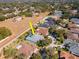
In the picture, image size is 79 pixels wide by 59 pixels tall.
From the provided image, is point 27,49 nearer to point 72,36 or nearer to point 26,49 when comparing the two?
point 26,49

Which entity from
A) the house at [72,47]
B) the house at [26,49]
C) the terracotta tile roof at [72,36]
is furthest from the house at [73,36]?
the house at [26,49]

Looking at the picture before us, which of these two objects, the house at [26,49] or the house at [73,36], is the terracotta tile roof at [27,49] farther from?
the house at [73,36]

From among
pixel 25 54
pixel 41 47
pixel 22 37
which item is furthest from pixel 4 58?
pixel 22 37

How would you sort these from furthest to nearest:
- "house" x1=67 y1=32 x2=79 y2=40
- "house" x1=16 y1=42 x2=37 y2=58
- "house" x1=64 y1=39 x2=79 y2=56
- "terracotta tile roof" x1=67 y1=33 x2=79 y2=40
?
"terracotta tile roof" x1=67 y1=33 x2=79 y2=40
"house" x1=67 y1=32 x2=79 y2=40
"house" x1=64 y1=39 x2=79 y2=56
"house" x1=16 y1=42 x2=37 y2=58

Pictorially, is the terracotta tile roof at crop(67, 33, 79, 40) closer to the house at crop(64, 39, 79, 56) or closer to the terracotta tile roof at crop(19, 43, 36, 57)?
the house at crop(64, 39, 79, 56)

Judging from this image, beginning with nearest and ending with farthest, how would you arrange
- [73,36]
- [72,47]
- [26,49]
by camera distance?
[26,49], [72,47], [73,36]

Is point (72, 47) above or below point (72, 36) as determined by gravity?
above

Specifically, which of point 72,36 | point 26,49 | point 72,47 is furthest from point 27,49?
point 72,36

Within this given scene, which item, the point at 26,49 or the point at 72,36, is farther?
Answer: the point at 72,36

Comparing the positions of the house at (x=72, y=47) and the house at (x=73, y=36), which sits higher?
the house at (x=72, y=47)

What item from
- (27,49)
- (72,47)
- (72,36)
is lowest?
(72,36)

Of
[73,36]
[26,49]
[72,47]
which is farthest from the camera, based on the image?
[73,36]

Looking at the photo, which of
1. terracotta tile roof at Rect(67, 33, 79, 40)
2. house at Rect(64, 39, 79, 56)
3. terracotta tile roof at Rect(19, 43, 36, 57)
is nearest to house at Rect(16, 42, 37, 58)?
terracotta tile roof at Rect(19, 43, 36, 57)
